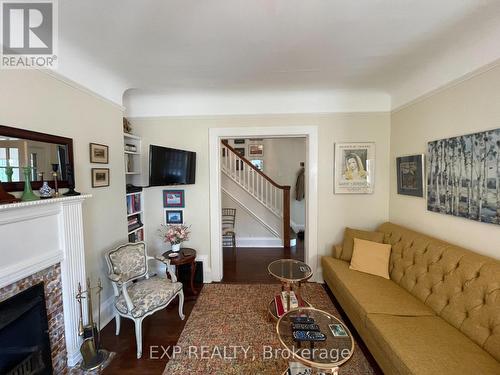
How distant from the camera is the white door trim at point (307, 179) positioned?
3.03m

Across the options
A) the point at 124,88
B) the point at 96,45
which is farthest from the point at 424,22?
the point at 124,88

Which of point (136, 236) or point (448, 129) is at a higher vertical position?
point (448, 129)

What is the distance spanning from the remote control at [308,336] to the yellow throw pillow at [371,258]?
1212 millimetres

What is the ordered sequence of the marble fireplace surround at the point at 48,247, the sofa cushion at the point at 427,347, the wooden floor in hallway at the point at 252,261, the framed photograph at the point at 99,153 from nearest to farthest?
the sofa cushion at the point at 427,347 < the marble fireplace surround at the point at 48,247 < the framed photograph at the point at 99,153 < the wooden floor in hallway at the point at 252,261

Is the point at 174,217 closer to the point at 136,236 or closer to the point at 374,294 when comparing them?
the point at 136,236

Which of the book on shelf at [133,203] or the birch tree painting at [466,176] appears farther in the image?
the book on shelf at [133,203]

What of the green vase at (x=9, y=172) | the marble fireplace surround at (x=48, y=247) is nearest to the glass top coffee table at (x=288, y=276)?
the marble fireplace surround at (x=48, y=247)

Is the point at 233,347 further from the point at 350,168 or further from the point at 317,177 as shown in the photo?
the point at 350,168

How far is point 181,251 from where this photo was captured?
286 cm

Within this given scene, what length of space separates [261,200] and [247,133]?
6.74 feet

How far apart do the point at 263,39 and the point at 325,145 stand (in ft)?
5.60

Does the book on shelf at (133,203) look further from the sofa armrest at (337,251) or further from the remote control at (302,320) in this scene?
the sofa armrest at (337,251)

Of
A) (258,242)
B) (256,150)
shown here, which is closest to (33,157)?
(258,242)

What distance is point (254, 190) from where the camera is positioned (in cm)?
482
